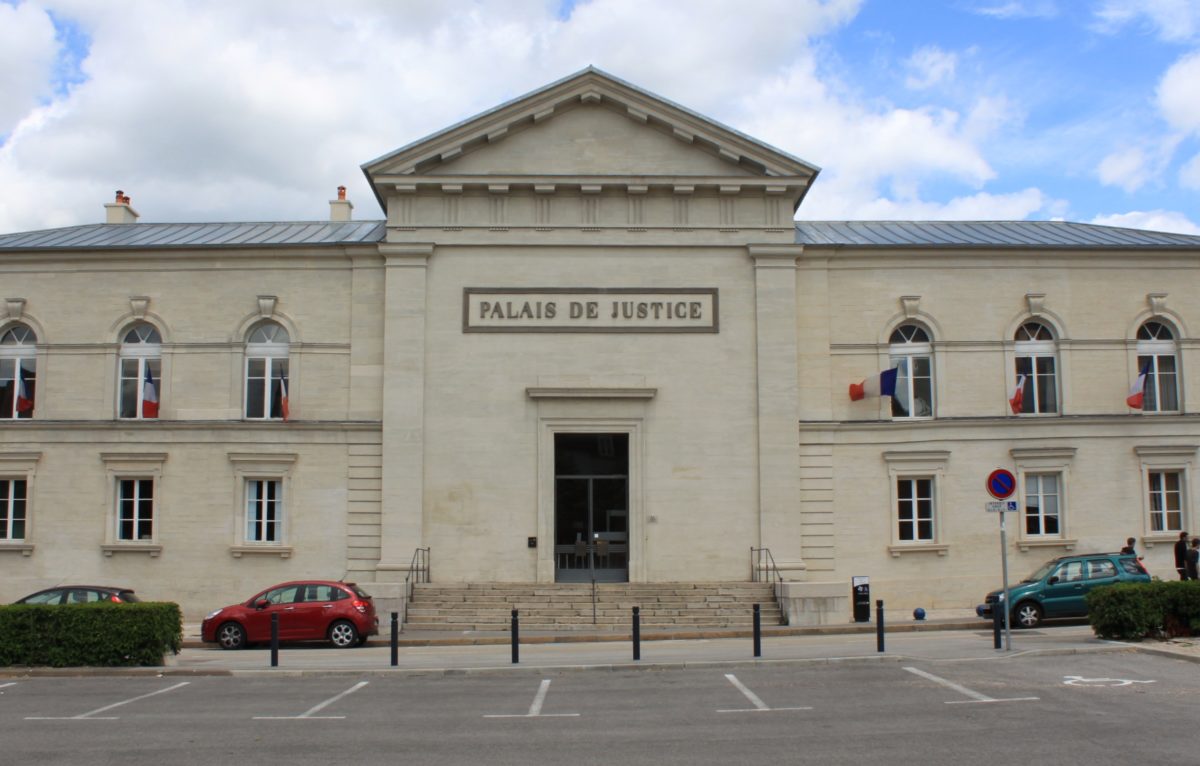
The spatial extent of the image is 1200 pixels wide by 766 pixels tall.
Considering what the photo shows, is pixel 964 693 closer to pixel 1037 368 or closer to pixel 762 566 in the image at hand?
pixel 762 566

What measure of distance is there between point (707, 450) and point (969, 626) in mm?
7438

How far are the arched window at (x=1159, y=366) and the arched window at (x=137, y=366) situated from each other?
2612cm

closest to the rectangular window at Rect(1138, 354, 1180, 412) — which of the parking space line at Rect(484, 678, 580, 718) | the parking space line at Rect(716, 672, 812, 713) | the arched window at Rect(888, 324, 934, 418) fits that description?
the arched window at Rect(888, 324, 934, 418)

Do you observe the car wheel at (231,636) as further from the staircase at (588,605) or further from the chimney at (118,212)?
the chimney at (118,212)

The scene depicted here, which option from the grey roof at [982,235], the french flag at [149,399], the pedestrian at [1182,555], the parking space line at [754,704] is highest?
the grey roof at [982,235]

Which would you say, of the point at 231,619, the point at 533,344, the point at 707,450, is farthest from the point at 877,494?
the point at 231,619

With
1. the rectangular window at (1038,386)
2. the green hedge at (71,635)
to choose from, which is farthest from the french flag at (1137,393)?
the green hedge at (71,635)

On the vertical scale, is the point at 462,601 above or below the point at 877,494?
below

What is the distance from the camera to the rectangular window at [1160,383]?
2914cm

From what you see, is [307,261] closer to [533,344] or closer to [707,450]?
[533,344]

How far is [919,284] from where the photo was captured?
95.3 feet

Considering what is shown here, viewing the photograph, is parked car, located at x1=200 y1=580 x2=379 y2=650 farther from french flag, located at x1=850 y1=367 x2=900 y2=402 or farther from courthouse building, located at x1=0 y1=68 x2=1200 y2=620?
french flag, located at x1=850 y1=367 x2=900 y2=402

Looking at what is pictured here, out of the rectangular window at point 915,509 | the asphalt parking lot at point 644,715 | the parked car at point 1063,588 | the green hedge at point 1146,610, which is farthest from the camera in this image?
the rectangular window at point 915,509

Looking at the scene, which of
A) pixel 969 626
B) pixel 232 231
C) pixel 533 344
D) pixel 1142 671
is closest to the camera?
pixel 1142 671
